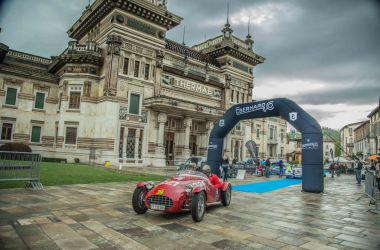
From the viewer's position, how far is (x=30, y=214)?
6.14 meters

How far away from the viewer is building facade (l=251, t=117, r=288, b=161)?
152ft

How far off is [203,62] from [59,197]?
93.8 feet

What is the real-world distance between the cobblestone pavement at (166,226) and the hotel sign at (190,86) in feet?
74.2

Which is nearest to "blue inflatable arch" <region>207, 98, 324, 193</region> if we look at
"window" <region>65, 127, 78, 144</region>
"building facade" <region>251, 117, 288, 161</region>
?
"window" <region>65, 127, 78, 144</region>

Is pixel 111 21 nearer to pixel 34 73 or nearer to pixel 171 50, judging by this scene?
pixel 171 50

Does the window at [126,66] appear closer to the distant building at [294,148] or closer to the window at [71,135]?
the window at [71,135]

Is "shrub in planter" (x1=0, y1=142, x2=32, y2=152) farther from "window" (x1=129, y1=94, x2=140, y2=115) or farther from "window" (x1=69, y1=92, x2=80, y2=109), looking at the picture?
"window" (x1=129, y1=94, x2=140, y2=115)

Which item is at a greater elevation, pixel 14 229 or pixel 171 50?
pixel 171 50

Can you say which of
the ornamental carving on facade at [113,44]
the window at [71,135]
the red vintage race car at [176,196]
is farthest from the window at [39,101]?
the red vintage race car at [176,196]

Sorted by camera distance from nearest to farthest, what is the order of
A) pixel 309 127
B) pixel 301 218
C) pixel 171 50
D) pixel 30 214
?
1. pixel 30 214
2. pixel 301 218
3. pixel 309 127
4. pixel 171 50

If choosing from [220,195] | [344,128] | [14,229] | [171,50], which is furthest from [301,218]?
[344,128]

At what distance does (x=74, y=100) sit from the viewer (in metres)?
26.7

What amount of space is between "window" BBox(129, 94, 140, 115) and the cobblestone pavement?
18372 mm

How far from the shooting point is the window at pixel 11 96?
27000 mm
